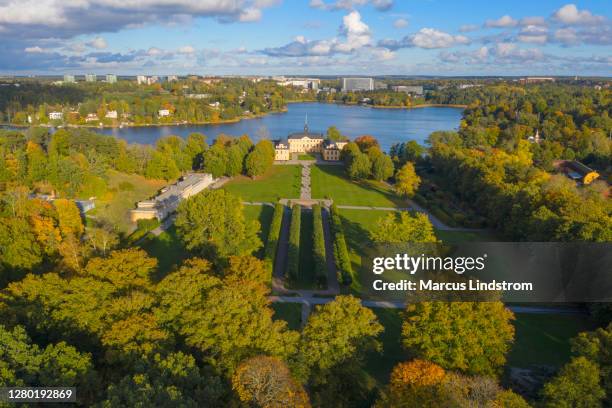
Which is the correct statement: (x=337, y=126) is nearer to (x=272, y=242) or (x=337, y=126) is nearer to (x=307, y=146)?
(x=307, y=146)

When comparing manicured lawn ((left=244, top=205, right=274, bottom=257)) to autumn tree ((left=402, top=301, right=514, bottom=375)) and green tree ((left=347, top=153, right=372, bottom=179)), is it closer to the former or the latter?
green tree ((left=347, top=153, right=372, bottom=179))

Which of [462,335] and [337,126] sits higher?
[337,126]

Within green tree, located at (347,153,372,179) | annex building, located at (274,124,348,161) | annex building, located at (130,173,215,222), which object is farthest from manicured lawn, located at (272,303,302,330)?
annex building, located at (274,124,348,161)

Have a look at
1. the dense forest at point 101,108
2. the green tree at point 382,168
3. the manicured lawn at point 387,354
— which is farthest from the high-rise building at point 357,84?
the manicured lawn at point 387,354

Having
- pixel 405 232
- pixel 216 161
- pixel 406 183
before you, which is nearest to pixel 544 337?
pixel 405 232

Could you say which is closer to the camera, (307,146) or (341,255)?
(341,255)

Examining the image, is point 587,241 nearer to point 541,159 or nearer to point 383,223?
point 383,223

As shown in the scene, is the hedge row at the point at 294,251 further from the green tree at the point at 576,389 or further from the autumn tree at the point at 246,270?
the green tree at the point at 576,389
